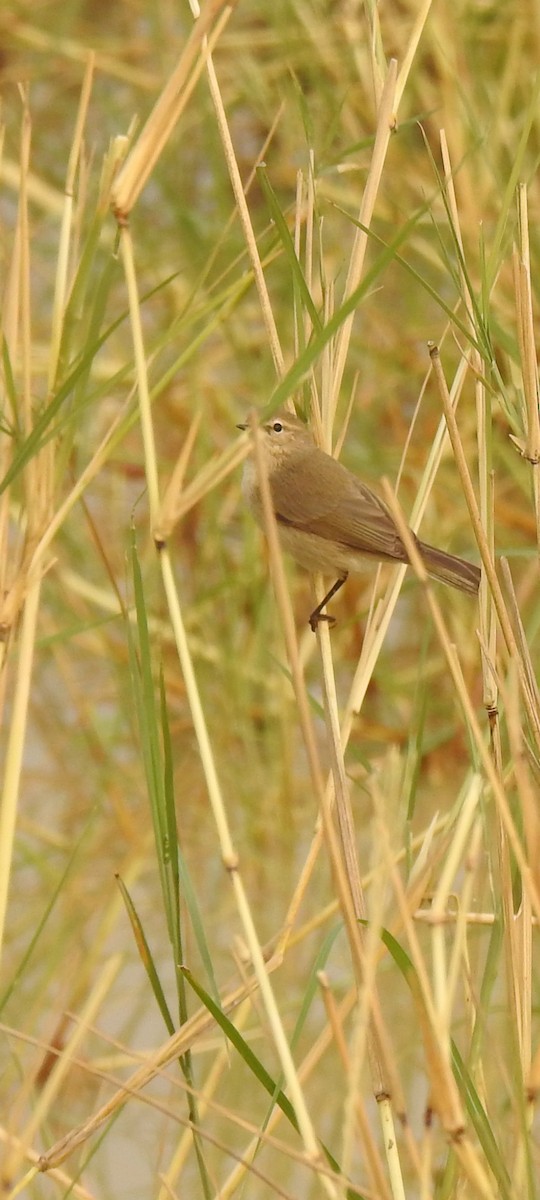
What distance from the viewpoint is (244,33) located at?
13.6 feet

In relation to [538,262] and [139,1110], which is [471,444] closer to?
[538,262]

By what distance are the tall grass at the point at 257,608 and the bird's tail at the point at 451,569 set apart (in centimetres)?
8

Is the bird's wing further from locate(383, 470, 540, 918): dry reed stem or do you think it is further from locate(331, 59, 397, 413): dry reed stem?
locate(383, 470, 540, 918): dry reed stem

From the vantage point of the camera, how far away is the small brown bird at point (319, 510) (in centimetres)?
215

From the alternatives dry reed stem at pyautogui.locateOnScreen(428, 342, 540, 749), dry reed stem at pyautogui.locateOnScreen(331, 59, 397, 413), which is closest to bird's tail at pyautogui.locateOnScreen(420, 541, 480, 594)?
dry reed stem at pyautogui.locateOnScreen(331, 59, 397, 413)

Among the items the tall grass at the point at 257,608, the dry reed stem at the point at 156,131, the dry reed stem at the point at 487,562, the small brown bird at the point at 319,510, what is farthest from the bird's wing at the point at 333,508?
the dry reed stem at the point at 156,131

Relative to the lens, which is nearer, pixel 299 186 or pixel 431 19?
pixel 299 186

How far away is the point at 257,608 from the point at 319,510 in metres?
1.11

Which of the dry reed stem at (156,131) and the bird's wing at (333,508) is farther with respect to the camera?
the bird's wing at (333,508)

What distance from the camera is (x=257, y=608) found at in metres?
3.34

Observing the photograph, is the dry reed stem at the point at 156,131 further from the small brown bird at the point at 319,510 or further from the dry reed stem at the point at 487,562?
the small brown bird at the point at 319,510

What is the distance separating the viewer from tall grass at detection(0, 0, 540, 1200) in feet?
4.43

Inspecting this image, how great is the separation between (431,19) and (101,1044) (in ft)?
6.96

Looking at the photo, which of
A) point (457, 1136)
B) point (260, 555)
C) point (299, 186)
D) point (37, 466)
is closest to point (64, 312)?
point (37, 466)
